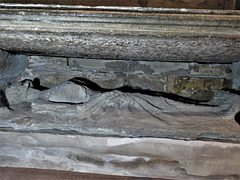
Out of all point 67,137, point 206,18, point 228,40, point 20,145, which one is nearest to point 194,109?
point 228,40

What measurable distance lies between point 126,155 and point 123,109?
54cm

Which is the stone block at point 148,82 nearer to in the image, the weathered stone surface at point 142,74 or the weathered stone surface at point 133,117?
the weathered stone surface at point 142,74

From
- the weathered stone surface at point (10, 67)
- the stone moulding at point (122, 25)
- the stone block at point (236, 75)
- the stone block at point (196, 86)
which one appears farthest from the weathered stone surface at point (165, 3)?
the stone block at point (196, 86)

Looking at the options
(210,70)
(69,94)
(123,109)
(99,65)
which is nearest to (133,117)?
(123,109)

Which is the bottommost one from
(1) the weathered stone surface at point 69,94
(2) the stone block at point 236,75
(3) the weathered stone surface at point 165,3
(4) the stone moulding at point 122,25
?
(1) the weathered stone surface at point 69,94

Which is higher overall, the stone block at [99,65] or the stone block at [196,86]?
the stone block at [99,65]

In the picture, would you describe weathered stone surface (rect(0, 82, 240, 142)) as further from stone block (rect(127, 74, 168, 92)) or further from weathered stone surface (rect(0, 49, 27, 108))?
stone block (rect(127, 74, 168, 92))

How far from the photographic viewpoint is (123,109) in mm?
2459

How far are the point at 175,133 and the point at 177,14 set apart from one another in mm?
1128

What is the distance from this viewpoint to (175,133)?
2119mm

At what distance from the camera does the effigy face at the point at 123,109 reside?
205 centimetres

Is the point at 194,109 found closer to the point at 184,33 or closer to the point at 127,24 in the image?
the point at 184,33

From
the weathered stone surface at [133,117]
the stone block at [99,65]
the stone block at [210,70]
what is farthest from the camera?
the stone block at [99,65]

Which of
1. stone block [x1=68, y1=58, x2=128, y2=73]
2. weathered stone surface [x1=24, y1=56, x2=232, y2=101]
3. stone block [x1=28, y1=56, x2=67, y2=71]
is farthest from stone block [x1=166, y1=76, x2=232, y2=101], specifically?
stone block [x1=28, y1=56, x2=67, y2=71]
